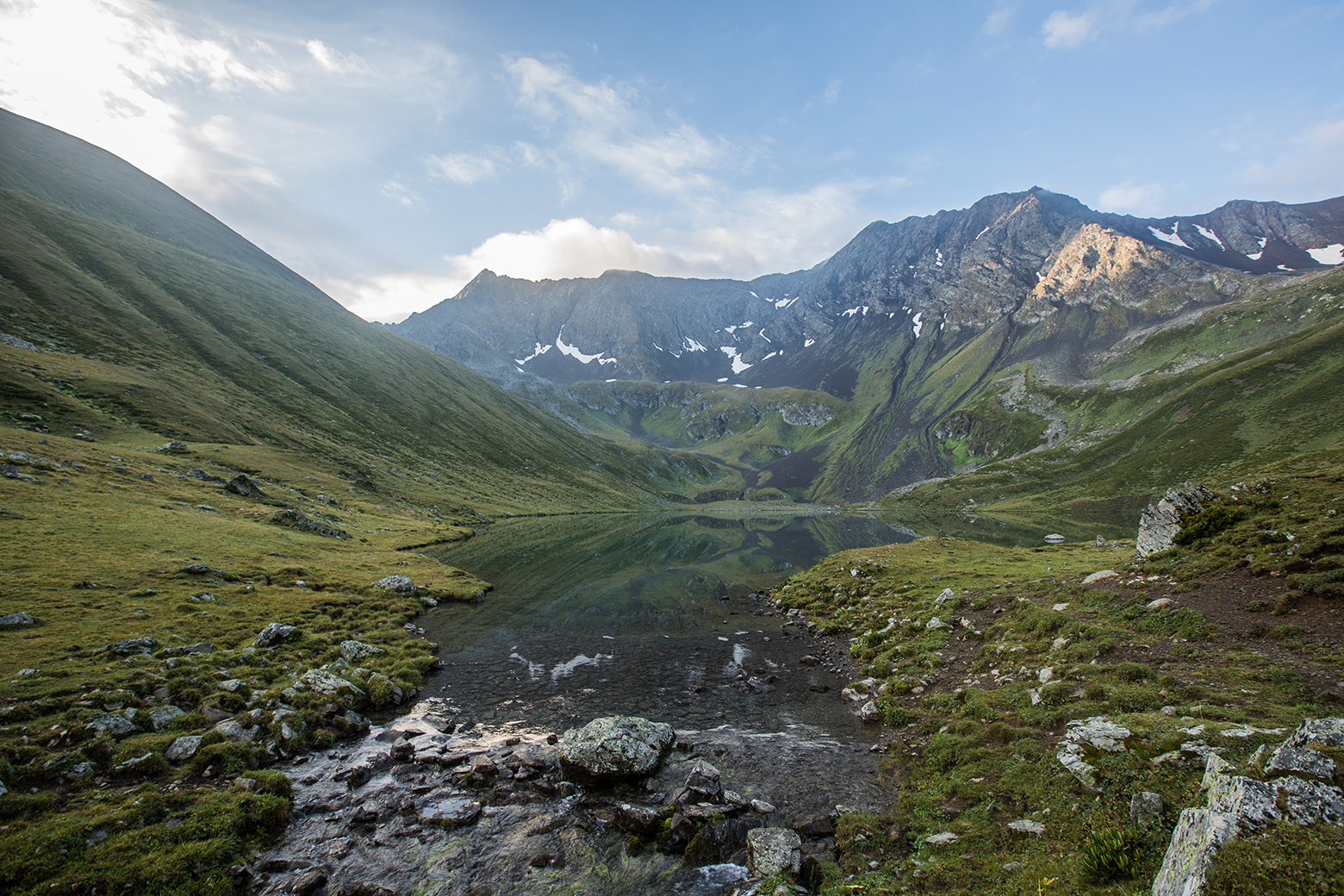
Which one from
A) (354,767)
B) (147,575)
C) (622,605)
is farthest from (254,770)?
(622,605)

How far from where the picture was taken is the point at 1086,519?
110312mm

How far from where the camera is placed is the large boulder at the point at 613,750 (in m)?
17.4

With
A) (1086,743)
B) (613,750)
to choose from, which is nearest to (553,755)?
(613,750)

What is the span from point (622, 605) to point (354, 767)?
28.0 meters

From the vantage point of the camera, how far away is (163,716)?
1767cm

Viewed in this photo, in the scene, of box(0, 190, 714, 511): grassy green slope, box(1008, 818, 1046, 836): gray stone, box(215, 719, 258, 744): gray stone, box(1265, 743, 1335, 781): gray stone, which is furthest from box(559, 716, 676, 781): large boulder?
box(0, 190, 714, 511): grassy green slope

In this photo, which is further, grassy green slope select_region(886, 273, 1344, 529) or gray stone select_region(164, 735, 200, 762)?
grassy green slope select_region(886, 273, 1344, 529)

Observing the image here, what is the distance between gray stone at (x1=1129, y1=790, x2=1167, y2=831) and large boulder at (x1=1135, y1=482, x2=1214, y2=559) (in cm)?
2316

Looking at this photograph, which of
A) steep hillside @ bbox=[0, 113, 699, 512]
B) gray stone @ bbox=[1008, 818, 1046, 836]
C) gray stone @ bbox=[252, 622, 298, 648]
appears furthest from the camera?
steep hillside @ bbox=[0, 113, 699, 512]

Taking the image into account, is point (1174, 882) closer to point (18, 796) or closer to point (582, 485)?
point (18, 796)

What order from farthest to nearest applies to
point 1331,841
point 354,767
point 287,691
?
point 287,691, point 354,767, point 1331,841

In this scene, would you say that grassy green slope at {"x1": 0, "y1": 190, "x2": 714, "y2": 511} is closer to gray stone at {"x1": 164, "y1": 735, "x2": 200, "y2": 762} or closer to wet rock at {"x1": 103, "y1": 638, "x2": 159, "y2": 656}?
wet rock at {"x1": 103, "y1": 638, "x2": 159, "y2": 656}

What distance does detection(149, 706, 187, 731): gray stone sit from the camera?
685 inches

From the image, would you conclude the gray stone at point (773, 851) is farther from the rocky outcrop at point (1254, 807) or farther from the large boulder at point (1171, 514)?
the large boulder at point (1171, 514)
